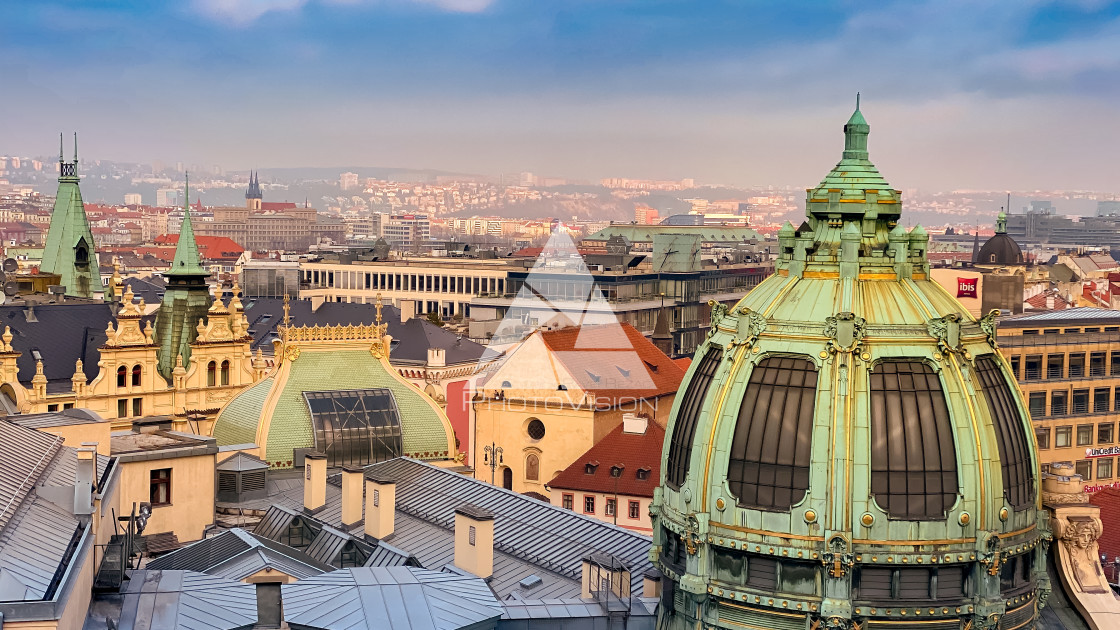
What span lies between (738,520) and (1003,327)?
67206mm

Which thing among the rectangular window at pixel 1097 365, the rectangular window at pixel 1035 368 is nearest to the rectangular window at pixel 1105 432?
the rectangular window at pixel 1097 365

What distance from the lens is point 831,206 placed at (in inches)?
1248

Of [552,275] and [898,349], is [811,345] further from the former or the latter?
[552,275]

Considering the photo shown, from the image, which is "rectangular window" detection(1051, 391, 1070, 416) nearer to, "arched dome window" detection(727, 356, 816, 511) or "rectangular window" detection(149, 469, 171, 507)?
"rectangular window" detection(149, 469, 171, 507)

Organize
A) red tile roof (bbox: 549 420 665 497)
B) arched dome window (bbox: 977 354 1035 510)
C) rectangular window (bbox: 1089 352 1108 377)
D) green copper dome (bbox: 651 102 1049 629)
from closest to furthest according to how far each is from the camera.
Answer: green copper dome (bbox: 651 102 1049 629) → arched dome window (bbox: 977 354 1035 510) → red tile roof (bbox: 549 420 665 497) → rectangular window (bbox: 1089 352 1108 377)

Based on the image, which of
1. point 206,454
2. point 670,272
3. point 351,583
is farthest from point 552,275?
point 351,583

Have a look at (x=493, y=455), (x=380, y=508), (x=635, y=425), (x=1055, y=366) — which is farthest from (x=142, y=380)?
(x=1055, y=366)

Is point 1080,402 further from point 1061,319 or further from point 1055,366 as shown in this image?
point 1061,319

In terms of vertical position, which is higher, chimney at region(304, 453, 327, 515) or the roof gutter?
the roof gutter

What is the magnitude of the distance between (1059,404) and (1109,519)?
25878 mm

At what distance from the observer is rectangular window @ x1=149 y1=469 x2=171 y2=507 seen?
60438 millimetres

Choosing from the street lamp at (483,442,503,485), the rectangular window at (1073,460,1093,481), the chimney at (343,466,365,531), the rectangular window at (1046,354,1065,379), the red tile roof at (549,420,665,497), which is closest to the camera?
the chimney at (343,466,365,531)

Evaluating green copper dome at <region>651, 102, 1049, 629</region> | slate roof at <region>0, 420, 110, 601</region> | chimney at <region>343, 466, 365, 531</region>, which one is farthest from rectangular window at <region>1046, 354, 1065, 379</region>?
green copper dome at <region>651, 102, 1049, 629</region>

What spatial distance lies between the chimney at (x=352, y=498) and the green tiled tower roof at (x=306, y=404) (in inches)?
571
